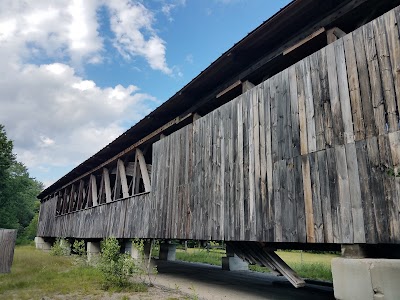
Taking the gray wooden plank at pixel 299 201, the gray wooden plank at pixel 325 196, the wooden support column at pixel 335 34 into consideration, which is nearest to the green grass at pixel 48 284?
the gray wooden plank at pixel 299 201

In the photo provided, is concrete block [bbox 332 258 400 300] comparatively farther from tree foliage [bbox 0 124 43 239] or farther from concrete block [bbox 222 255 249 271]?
tree foliage [bbox 0 124 43 239]

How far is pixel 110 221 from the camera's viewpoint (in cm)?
1395

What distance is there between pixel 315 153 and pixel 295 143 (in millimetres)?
508

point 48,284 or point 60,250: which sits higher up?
point 60,250

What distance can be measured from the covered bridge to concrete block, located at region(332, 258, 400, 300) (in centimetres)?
28

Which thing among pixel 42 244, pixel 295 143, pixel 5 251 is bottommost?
pixel 42 244

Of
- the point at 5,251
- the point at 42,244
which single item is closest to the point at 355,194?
the point at 5,251

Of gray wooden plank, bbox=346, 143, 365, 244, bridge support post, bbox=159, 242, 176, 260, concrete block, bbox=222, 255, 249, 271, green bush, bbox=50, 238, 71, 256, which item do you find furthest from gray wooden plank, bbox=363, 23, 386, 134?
green bush, bbox=50, 238, 71, 256

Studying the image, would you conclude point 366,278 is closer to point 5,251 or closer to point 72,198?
point 5,251

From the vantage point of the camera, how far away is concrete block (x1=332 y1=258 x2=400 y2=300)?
13.5 ft

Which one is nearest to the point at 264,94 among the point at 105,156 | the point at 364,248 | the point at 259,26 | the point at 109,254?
the point at 259,26

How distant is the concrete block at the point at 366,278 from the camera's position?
4109 millimetres

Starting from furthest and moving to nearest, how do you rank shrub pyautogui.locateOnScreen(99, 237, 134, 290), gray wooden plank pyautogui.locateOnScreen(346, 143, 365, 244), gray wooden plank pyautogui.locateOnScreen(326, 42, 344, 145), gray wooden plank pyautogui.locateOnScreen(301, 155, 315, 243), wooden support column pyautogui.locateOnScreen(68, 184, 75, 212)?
wooden support column pyautogui.locateOnScreen(68, 184, 75, 212), shrub pyautogui.locateOnScreen(99, 237, 134, 290), gray wooden plank pyautogui.locateOnScreen(301, 155, 315, 243), gray wooden plank pyautogui.locateOnScreen(326, 42, 344, 145), gray wooden plank pyautogui.locateOnScreen(346, 143, 365, 244)

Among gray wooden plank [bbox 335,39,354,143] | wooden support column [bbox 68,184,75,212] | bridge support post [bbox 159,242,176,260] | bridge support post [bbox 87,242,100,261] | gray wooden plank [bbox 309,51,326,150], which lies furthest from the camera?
wooden support column [bbox 68,184,75,212]
